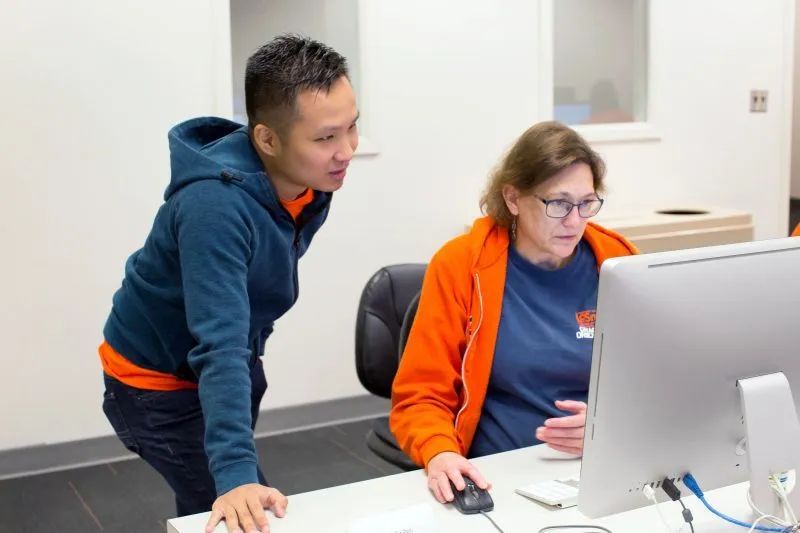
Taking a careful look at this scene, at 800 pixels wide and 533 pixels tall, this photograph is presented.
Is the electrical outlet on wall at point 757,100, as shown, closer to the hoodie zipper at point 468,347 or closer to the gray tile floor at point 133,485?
the gray tile floor at point 133,485

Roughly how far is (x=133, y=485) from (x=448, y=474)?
218cm

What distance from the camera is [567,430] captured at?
1.69m

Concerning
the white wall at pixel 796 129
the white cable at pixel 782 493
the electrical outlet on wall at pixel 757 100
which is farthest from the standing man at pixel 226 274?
the white wall at pixel 796 129

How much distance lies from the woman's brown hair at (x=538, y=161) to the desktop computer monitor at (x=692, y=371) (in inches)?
26.7

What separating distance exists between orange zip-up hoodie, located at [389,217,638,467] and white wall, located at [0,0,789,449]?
200 centimetres

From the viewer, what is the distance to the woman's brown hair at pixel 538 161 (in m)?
1.93

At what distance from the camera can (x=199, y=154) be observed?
5.37ft

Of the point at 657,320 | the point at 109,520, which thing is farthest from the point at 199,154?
the point at 109,520

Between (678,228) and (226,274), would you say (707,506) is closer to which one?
(226,274)

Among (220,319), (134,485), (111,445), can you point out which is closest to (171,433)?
(220,319)

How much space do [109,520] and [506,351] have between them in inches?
72.7

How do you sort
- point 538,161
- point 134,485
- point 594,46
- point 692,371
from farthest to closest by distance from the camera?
point 594,46
point 134,485
point 538,161
point 692,371

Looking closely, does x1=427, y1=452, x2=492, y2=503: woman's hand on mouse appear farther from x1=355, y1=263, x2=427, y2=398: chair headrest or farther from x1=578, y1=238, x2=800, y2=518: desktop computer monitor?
x1=355, y1=263, x2=427, y2=398: chair headrest

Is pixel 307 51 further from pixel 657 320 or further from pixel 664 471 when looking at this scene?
pixel 664 471
